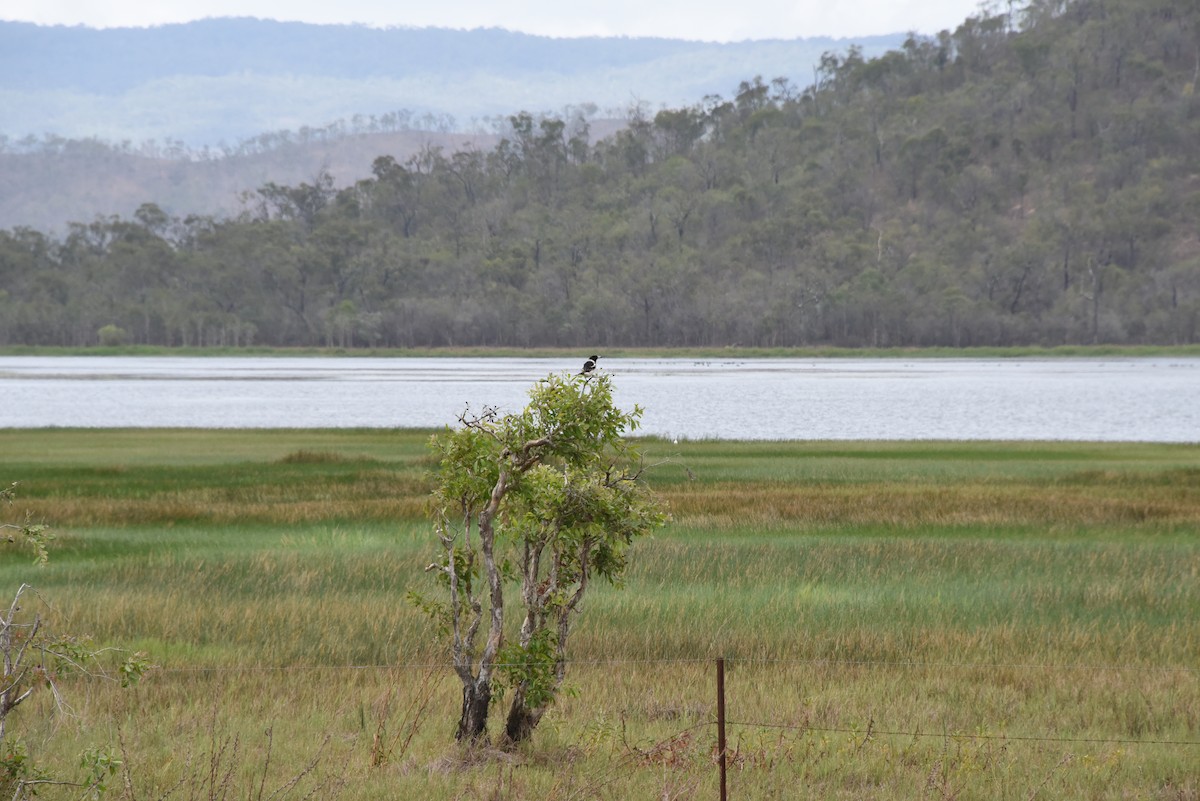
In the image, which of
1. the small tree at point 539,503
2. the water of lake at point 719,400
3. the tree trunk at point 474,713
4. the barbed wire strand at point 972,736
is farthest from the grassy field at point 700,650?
the water of lake at point 719,400

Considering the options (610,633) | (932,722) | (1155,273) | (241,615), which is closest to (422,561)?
(241,615)

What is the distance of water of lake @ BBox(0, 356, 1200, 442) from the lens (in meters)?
67.1

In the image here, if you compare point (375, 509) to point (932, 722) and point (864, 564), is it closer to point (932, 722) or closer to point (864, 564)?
point (864, 564)

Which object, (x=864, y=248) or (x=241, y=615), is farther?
(x=864, y=248)

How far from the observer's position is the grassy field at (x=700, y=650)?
10.8 m

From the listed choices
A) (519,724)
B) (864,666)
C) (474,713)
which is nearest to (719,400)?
(864,666)

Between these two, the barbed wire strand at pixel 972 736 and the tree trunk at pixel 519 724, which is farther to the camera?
the barbed wire strand at pixel 972 736

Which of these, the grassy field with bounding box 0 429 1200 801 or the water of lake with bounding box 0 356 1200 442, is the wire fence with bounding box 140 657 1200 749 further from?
the water of lake with bounding box 0 356 1200 442

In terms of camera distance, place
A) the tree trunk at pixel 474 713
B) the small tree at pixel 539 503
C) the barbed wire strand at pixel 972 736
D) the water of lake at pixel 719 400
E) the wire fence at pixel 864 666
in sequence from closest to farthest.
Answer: the small tree at pixel 539 503 < the tree trunk at pixel 474 713 < the barbed wire strand at pixel 972 736 < the wire fence at pixel 864 666 < the water of lake at pixel 719 400

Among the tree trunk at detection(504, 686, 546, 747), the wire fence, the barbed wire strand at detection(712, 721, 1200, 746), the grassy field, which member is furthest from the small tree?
the barbed wire strand at detection(712, 721, 1200, 746)

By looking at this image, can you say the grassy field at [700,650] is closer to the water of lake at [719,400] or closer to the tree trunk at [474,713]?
the tree trunk at [474,713]

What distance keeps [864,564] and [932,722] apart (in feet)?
33.5

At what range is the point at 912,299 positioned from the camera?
17862cm

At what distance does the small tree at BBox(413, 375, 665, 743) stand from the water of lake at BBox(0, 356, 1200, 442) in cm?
4821
